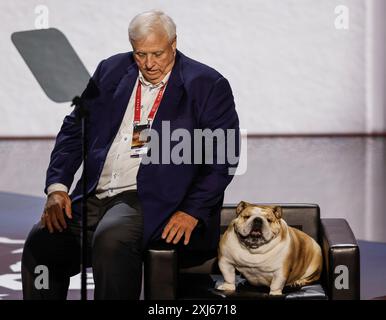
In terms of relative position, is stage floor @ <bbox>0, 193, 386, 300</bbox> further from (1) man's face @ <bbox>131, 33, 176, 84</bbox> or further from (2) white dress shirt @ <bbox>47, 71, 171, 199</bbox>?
(1) man's face @ <bbox>131, 33, 176, 84</bbox>

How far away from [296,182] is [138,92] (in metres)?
4.04

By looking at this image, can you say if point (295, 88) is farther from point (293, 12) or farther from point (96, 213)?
point (96, 213)

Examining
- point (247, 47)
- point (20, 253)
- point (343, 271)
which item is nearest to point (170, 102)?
point (343, 271)

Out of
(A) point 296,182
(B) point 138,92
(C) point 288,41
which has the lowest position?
(A) point 296,182

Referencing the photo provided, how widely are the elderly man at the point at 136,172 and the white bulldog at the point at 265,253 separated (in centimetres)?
7

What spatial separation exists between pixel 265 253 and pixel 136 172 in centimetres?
45

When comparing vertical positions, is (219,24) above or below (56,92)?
above

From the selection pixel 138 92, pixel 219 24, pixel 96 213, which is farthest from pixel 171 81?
pixel 219 24

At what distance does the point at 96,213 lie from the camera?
10.5 feet

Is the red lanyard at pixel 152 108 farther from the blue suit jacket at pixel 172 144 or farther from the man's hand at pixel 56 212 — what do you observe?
the man's hand at pixel 56 212

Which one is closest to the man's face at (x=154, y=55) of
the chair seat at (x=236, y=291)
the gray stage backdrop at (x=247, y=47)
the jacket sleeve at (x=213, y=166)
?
the jacket sleeve at (x=213, y=166)

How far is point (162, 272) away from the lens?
298 cm

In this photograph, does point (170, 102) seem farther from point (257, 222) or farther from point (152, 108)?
point (257, 222)

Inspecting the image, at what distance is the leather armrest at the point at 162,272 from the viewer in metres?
2.98
